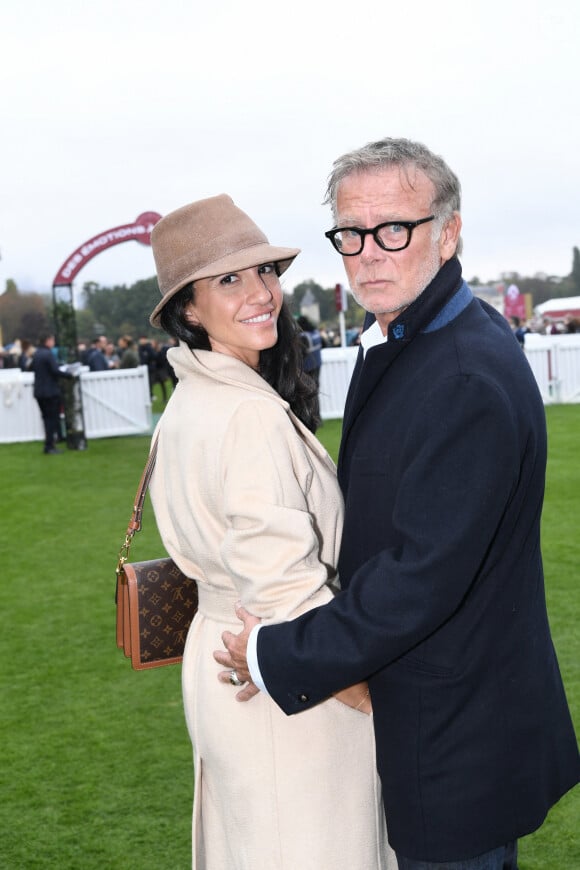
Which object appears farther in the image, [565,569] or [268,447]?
[565,569]

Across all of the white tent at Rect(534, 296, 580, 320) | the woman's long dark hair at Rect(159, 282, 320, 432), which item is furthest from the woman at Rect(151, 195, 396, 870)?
the white tent at Rect(534, 296, 580, 320)

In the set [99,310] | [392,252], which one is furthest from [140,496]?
[99,310]

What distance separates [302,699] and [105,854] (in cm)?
231

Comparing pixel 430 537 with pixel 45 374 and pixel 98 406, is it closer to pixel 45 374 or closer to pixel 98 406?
pixel 45 374

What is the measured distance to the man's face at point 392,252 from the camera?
2041 mm

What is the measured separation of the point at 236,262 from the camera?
2426 millimetres

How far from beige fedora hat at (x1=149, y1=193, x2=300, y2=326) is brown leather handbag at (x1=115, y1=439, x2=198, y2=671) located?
Result: 40cm

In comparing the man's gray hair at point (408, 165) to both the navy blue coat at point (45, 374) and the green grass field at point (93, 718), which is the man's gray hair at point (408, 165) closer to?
the green grass field at point (93, 718)

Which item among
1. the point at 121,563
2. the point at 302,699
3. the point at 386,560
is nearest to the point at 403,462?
the point at 386,560

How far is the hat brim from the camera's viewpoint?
7.91 feet

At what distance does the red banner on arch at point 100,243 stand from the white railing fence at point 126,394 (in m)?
1.64

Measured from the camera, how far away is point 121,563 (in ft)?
8.69

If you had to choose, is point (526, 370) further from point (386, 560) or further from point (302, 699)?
point (302, 699)

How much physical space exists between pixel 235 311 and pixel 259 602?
0.72 meters
